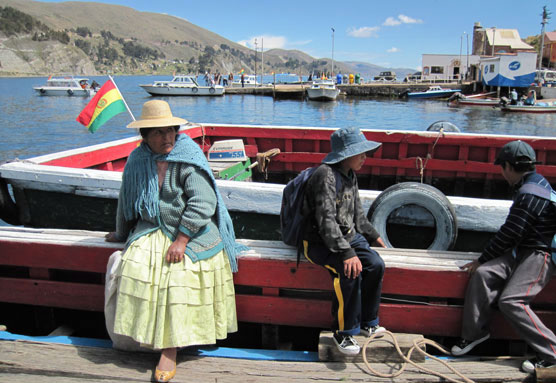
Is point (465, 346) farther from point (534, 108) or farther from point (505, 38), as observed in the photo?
point (505, 38)

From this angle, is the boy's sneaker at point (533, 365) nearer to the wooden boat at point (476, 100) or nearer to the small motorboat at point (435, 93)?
the wooden boat at point (476, 100)

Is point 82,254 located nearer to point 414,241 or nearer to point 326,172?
point 326,172

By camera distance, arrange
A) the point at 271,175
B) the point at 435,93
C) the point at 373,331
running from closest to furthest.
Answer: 1. the point at 373,331
2. the point at 271,175
3. the point at 435,93

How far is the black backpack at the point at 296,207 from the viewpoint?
8.76 feet

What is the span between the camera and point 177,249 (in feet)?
8.37

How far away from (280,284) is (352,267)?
65cm

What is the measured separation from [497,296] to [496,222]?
4.03 feet

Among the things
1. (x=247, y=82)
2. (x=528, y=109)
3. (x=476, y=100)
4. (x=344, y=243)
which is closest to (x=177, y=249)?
(x=344, y=243)

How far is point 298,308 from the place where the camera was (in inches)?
119

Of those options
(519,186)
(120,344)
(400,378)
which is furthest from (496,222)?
(120,344)

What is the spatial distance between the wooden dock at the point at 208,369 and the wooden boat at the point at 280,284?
13.2 inches

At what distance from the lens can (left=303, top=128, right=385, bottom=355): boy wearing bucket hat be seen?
2537 mm

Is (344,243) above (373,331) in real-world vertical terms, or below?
above

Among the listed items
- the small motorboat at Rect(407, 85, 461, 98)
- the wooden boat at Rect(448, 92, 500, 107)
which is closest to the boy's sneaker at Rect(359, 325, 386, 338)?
the wooden boat at Rect(448, 92, 500, 107)
